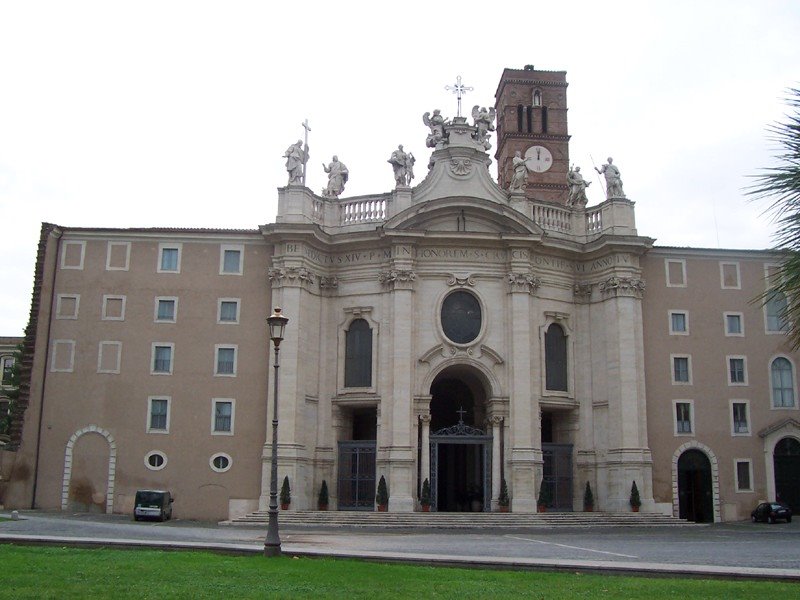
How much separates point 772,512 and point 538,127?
3967 cm

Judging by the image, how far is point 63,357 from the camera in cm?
4244

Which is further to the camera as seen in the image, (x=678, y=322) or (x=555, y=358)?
(x=678, y=322)

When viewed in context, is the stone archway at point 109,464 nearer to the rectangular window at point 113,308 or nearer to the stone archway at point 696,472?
the rectangular window at point 113,308

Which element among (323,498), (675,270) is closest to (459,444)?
(323,498)

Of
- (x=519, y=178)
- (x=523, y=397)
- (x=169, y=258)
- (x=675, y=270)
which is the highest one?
(x=519, y=178)

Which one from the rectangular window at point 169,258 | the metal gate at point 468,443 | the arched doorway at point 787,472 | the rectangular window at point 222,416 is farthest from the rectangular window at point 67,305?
the arched doorway at point 787,472

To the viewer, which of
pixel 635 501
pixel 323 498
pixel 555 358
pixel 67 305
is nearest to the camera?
pixel 635 501

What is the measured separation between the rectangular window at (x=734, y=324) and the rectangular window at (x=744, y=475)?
6.14 metres

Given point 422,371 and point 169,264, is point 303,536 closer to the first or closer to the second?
point 422,371

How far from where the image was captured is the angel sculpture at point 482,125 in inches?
1783

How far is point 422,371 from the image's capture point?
42781 mm

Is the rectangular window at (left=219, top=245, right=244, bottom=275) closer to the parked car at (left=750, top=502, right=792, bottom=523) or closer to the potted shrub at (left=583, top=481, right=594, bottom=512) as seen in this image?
the potted shrub at (left=583, top=481, right=594, bottom=512)

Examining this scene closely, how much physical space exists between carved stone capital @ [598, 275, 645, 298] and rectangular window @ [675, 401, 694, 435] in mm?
5641

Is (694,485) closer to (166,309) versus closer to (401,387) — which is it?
(401,387)
